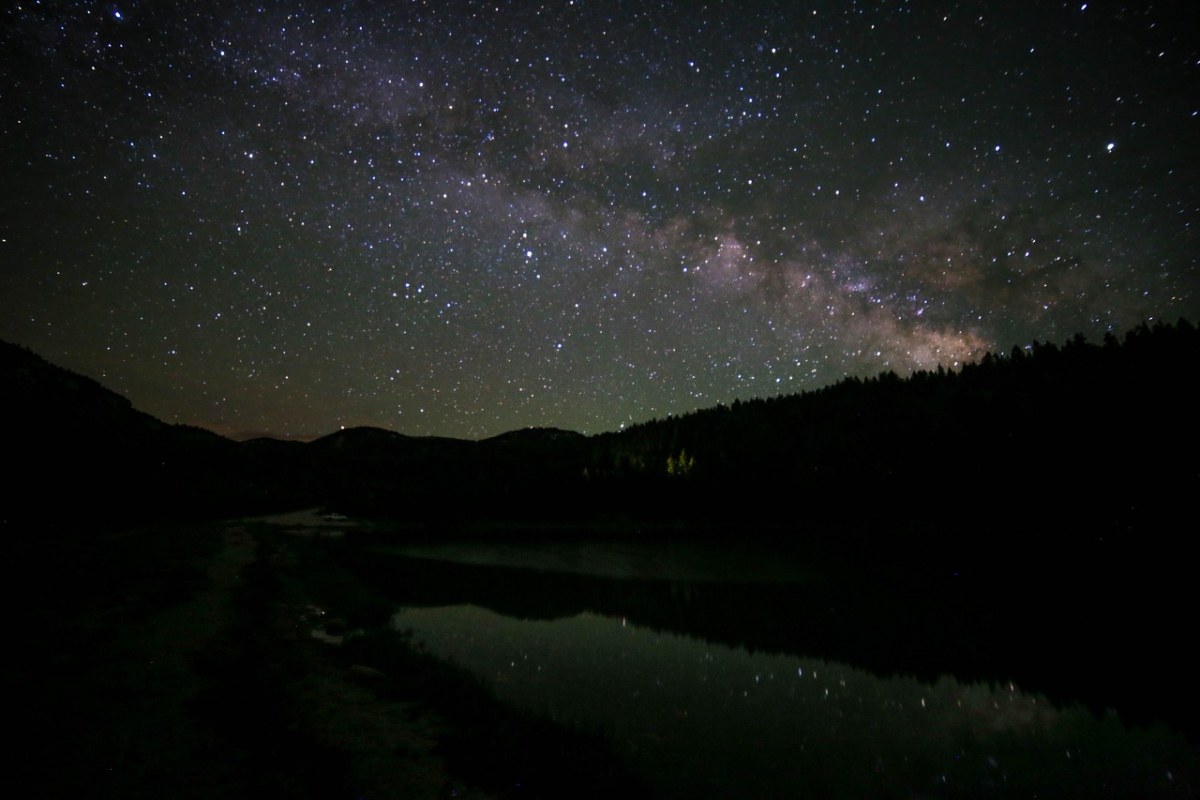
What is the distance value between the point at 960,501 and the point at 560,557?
4502 centimetres

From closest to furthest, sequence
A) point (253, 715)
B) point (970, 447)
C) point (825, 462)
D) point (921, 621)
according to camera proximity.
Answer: point (253, 715), point (921, 621), point (970, 447), point (825, 462)

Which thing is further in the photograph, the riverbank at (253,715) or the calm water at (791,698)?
the calm water at (791,698)

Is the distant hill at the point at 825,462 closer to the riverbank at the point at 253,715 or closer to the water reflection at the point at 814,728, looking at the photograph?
the riverbank at the point at 253,715

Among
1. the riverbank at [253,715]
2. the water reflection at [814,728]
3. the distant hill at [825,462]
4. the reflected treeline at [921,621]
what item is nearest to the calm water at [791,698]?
the water reflection at [814,728]

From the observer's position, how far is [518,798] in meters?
8.14

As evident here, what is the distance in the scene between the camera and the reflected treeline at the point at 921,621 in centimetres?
1631

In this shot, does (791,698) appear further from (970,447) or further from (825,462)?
(825,462)

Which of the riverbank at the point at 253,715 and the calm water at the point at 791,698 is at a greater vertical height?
the riverbank at the point at 253,715

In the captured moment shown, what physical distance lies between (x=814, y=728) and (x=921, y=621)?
14045mm

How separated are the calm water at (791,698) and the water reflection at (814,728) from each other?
Answer: 0.05m

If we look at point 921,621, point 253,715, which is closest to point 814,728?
point 253,715

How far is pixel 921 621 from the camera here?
2341 cm

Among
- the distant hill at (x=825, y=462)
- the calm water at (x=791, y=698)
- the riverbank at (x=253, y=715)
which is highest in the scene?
the distant hill at (x=825, y=462)

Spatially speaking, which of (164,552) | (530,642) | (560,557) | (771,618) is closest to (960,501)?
(560,557)
